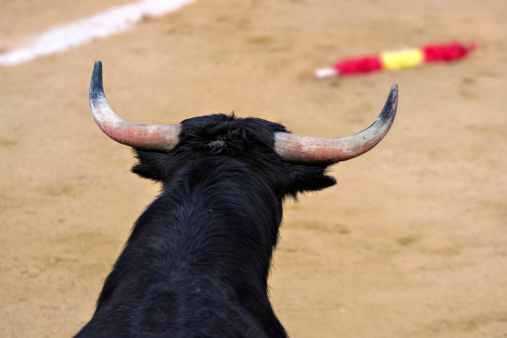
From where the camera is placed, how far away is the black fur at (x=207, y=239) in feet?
7.85

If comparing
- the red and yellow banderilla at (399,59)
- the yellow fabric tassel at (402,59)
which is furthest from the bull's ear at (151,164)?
the yellow fabric tassel at (402,59)

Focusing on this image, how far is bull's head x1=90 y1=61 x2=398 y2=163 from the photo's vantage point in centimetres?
309

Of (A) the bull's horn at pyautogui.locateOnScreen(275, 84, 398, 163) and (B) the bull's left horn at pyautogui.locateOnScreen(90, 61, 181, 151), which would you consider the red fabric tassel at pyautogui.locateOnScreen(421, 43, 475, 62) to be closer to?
(A) the bull's horn at pyautogui.locateOnScreen(275, 84, 398, 163)

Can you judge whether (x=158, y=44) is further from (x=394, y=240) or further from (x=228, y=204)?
(x=228, y=204)

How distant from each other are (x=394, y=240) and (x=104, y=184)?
280 cm

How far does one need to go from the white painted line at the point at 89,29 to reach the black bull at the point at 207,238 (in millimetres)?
5602

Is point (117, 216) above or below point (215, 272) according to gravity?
below

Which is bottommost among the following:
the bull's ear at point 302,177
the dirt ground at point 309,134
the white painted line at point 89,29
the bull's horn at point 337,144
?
the dirt ground at point 309,134

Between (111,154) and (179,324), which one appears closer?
(179,324)

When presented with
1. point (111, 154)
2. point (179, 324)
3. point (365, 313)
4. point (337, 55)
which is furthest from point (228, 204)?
point (337, 55)

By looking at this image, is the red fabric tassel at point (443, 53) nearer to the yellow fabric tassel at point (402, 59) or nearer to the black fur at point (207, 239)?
the yellow fabric tassel at point (402, 59)

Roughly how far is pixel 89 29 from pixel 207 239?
7.02 metres

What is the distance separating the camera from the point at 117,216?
5.77 meters

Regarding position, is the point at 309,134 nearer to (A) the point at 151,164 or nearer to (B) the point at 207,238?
(A) the point at 151,164
